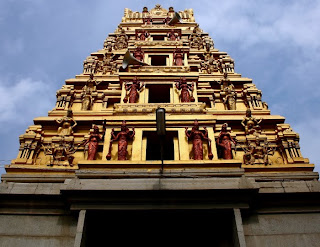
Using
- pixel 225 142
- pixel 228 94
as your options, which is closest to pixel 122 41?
pixel 228 94

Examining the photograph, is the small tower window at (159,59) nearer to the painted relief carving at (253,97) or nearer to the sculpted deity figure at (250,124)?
the painted relief carving at (253,97)

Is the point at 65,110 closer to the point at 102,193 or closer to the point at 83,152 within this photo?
the point at 83,152

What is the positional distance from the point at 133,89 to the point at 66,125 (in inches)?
160

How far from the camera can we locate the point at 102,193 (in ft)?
35.0

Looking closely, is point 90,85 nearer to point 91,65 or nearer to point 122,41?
point 91,65

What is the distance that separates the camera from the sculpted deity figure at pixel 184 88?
16917 mm

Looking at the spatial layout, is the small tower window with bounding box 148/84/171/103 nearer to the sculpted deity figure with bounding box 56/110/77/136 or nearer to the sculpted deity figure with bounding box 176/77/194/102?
the sculpted deity figure with bounding box 176/77/194/102

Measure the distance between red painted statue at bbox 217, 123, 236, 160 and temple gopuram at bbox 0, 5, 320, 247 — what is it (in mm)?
64

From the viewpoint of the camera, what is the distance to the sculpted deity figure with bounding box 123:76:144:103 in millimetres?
16984

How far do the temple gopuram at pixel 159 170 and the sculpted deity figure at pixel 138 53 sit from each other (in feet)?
2.99

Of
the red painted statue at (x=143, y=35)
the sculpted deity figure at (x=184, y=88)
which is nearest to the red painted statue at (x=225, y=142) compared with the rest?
the sculpted deity figure at (x=184, y=88)

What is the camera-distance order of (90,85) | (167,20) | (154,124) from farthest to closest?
(167,20) → (90,85) → (154,124)

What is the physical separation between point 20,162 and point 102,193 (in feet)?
15.0

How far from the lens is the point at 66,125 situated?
15281 mm
